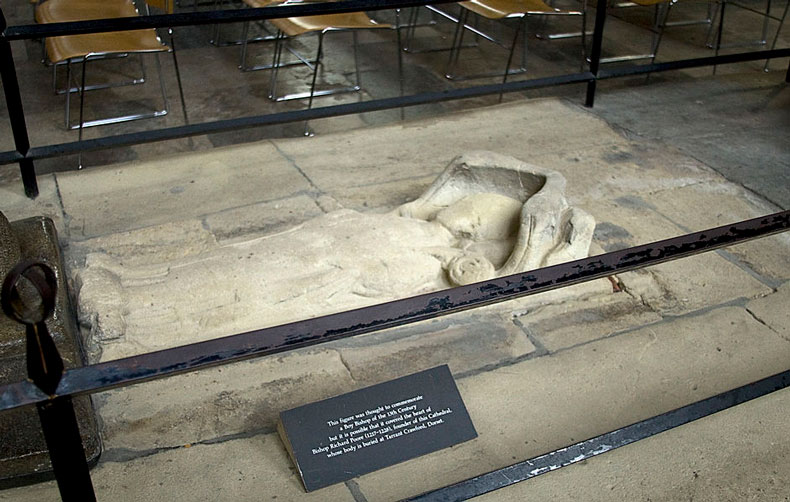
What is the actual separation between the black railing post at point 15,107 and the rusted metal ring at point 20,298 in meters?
2.23

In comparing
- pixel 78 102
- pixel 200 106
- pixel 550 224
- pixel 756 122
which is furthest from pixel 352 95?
pixel 550 224

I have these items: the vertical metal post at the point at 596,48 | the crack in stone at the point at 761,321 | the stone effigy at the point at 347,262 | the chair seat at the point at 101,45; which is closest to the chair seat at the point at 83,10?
the chair seat at the point at 101,45

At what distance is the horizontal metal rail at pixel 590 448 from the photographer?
1.84m

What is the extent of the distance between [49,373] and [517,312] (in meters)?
1.83

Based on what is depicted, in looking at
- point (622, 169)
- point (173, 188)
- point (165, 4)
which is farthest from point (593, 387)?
point (165, 4)

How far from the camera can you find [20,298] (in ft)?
3.70

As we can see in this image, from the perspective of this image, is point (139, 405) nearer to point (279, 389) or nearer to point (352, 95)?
point (279, 389)

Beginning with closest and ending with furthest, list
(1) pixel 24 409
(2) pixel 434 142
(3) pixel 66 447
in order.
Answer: (3) pixel 66 447
(1) pixel 24 409
(2) pixel 434 142

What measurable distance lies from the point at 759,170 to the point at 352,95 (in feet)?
8.01

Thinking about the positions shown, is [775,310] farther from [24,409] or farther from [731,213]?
[24,409]

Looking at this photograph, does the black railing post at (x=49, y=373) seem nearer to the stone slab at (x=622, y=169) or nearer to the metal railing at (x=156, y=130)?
the metal railing at (x=156, y=130)

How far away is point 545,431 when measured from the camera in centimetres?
232

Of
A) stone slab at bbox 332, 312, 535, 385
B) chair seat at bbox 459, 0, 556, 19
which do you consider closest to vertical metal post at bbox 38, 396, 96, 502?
stone slab at bbox 332, 312, 535, 385

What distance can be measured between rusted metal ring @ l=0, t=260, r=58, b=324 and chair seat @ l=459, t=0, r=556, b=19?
13.3 ft
